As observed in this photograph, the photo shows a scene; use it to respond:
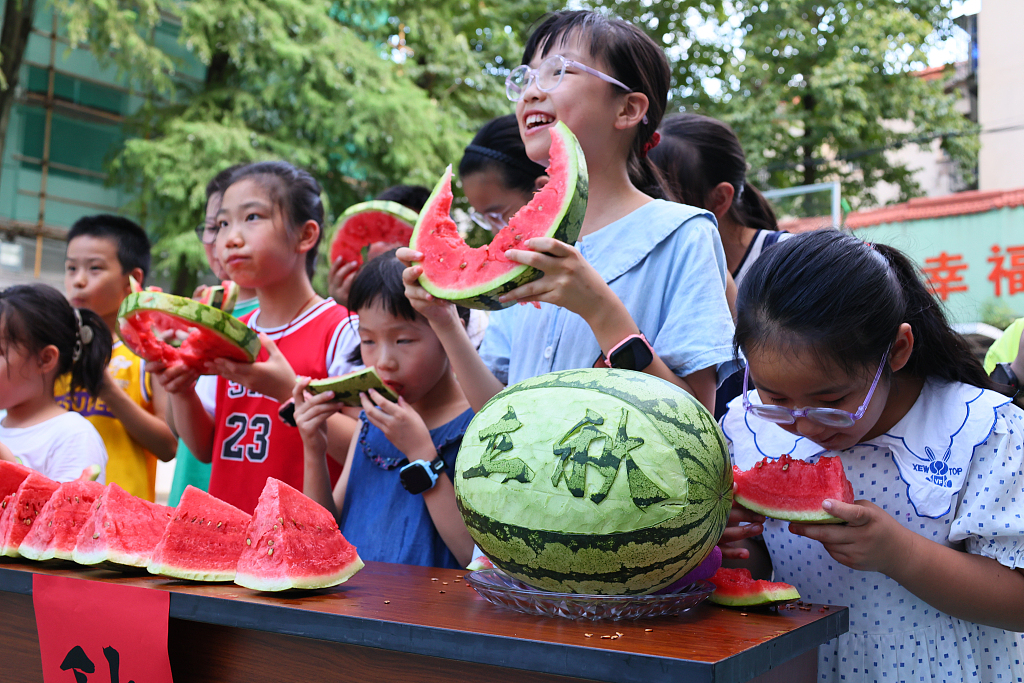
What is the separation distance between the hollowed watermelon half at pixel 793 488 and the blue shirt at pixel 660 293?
0.38 metres

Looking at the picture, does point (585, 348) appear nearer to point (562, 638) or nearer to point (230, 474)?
point (562, 638)

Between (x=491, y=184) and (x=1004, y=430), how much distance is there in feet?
6.75

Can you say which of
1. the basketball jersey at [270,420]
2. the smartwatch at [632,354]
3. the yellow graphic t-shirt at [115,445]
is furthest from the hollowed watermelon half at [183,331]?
the smartwatch at [632,354]

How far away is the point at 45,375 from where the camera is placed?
12.2 feet

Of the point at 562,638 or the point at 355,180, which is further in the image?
the point at 355,180

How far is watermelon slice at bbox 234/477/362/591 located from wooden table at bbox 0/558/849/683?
0.04m

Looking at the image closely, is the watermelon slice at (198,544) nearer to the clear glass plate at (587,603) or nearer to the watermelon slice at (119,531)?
the watermelon slice at (119,531)

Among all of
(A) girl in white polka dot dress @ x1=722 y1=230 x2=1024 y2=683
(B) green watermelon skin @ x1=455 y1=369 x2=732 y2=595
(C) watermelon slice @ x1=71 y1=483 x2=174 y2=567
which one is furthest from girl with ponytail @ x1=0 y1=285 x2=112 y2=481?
(A) girl in white polka dot dress @ x1=722 y1=230 x2=1024 y2=683

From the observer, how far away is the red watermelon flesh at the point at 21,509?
219 cm

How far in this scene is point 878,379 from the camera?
1.85 metres

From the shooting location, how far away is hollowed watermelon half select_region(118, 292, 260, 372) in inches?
115

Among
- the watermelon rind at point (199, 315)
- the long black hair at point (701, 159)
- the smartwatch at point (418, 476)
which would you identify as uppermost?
the long black hair at point (701, 159)

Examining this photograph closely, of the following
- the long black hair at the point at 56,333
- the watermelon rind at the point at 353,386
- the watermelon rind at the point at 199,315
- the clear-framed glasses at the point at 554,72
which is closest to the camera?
the clear-framed glasses at the point at 554,72

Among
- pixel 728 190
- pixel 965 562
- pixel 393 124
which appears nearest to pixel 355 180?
pixel 393 124
